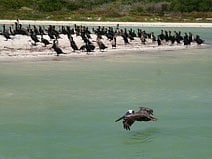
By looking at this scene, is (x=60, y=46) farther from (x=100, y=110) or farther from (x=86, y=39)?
(x=100, y=110)

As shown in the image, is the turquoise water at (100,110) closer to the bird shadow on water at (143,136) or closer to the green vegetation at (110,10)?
the bird shadow on water at (143,136)

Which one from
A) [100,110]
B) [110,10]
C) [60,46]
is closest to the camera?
[100,110]

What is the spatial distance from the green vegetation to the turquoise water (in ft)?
122

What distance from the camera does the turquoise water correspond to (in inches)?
389

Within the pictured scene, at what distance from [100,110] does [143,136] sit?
2.43m

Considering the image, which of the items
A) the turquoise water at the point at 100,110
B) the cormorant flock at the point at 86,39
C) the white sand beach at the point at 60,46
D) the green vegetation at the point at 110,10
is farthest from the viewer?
the green vegetation at the point at 110,10

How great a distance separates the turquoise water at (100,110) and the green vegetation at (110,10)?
37.3 metres

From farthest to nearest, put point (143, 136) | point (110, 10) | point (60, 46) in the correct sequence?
point (110, 10)
point (60, 46)
point (143, 136)

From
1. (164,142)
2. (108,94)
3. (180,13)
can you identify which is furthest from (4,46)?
(180,13)

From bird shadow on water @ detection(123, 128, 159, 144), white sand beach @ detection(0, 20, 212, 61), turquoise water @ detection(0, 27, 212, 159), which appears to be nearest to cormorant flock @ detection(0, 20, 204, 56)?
white sand beach @ detection(0, 20, 212, 61)

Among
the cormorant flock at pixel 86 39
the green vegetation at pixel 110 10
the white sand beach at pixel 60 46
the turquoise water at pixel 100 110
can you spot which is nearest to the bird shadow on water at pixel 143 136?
the turquoise water at pixel 100 110

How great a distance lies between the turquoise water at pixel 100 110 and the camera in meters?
9.88

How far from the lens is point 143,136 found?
10.7 meters

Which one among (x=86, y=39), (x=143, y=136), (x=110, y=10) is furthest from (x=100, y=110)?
(x=110, y=10)
